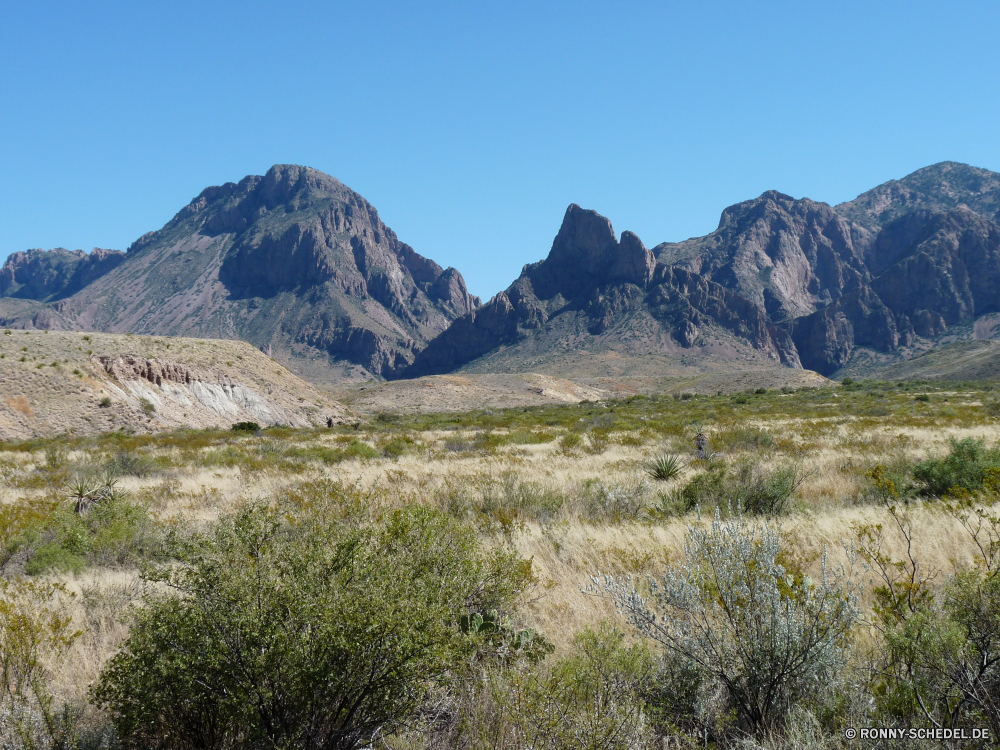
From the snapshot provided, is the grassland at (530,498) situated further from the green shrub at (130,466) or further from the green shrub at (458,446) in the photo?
the green shrub at (458,446)

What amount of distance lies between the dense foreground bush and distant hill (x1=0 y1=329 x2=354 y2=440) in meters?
36.3

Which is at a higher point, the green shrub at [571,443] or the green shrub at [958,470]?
the green shrub at [958,470]

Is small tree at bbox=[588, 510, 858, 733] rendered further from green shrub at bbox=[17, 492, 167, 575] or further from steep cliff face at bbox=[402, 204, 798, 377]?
steep cliff face at bbox=[402, 204, 798, 377]

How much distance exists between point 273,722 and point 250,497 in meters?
9.69

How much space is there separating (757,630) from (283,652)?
9.33 ft

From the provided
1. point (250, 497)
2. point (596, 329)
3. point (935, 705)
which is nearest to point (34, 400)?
point (250, 497)

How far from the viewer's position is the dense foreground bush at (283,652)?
2824 millimetres

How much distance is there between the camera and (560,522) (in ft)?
27.7

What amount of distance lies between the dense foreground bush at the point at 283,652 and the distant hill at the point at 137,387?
36.3 m

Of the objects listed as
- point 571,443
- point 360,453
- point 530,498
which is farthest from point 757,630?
point 571,443

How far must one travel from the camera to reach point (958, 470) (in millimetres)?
9852

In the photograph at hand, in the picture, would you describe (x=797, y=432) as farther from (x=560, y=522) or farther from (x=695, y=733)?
(x=695, y=733)

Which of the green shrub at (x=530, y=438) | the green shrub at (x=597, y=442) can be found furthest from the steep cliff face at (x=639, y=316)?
the green shrub at (x=597, y=442)

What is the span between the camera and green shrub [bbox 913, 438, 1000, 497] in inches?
374
